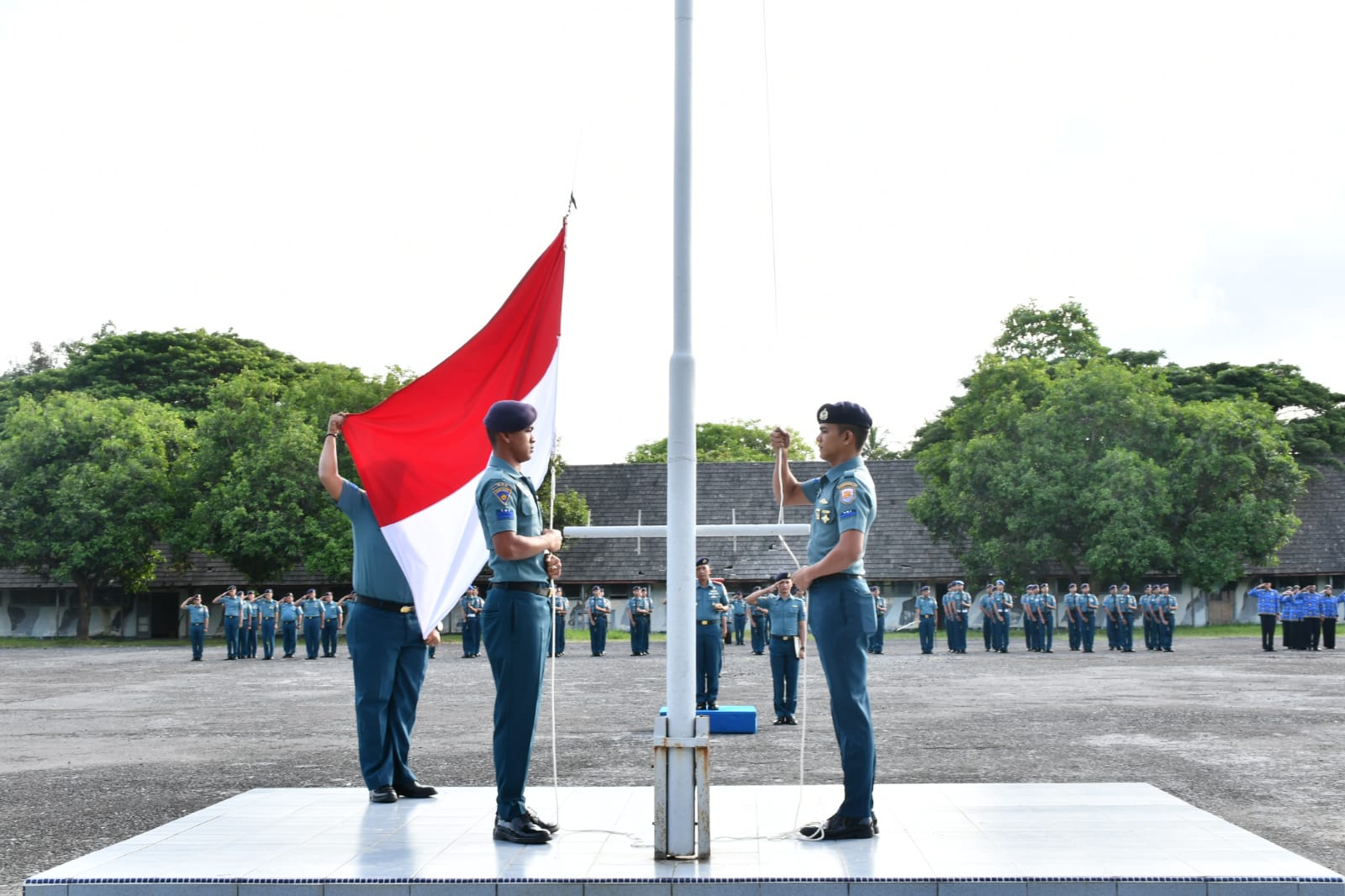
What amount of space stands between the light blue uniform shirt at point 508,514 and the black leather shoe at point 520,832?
1.13m

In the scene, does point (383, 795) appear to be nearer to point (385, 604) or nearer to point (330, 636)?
point (385, 604)

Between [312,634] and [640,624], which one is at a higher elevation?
[640,624]

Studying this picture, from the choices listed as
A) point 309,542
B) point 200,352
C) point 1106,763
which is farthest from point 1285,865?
point 200,352

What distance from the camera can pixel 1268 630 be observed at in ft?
95.2

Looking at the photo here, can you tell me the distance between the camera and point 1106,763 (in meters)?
9.89

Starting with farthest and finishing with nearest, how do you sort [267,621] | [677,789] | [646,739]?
1. [267,621]
2. [646,739]
3. [677,789]

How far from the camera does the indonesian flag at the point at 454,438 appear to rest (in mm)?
6805

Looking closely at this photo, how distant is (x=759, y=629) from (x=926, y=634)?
432 cm

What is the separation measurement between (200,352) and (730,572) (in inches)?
1238

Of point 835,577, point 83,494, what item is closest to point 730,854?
point 835,577

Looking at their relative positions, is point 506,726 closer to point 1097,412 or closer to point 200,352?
point 1097,412

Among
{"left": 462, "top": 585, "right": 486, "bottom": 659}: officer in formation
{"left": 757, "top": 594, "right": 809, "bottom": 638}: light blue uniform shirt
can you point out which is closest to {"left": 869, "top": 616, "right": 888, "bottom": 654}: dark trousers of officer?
{"left": 462, "top": 585, "right": 486, "bottom": 659}: officer in formation

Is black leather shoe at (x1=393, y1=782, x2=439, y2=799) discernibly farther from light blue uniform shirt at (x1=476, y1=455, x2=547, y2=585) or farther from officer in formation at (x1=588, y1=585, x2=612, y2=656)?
officer in formation at (x1=588, y1=585, x2=612, y2=656)

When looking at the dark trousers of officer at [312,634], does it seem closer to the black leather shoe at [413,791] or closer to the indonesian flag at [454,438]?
the black leather shoe at [413,791]
